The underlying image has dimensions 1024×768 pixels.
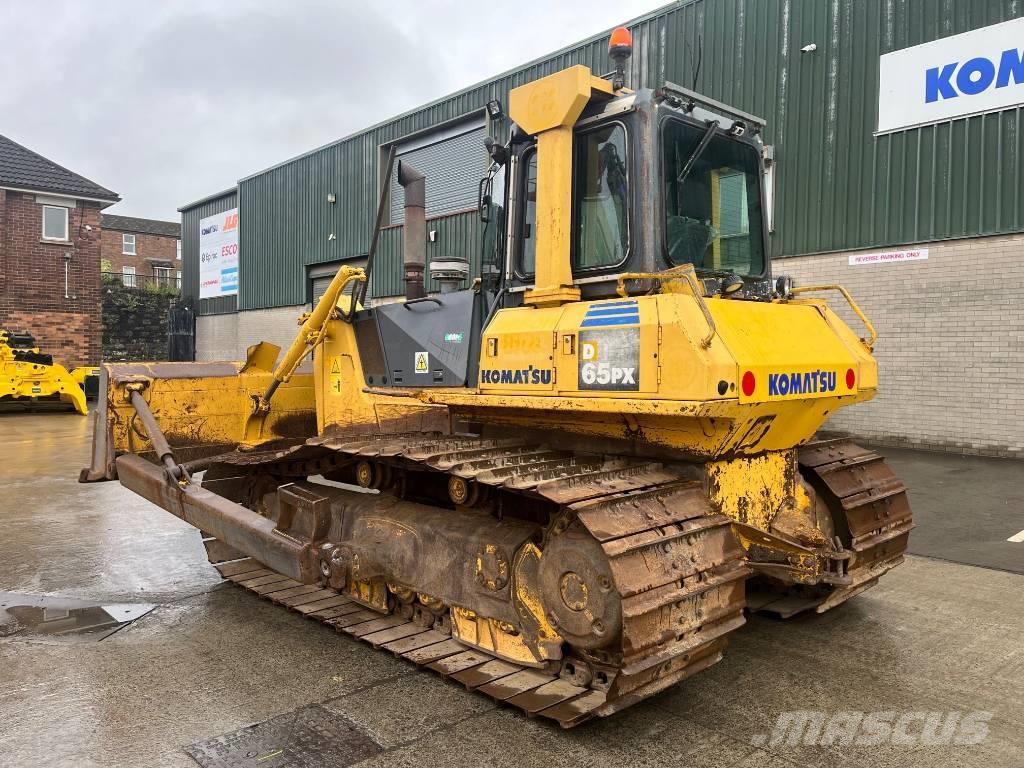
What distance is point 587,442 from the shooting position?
4172 mm

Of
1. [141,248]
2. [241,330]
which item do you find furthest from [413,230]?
[141,248]

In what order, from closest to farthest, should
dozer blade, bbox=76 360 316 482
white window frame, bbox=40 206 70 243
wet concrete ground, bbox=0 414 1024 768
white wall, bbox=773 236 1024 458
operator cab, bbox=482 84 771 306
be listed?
1. wet concrete ground, bbox=0 414 1024 768
2. operator cab, bbox=482 84 771 306
3. dozer blade, bbox=76 360 316 482
4. white wall, bbox=773 236 1024 458
5. white window frame, bbox=40 206 70 243

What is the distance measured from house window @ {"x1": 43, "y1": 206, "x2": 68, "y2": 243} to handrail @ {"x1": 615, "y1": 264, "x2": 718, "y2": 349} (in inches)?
926

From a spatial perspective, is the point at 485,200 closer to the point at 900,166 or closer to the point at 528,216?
the point at 528,216

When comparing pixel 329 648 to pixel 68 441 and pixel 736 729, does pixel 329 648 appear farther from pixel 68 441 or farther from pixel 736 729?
pixel 68 441

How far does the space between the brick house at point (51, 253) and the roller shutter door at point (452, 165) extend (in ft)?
38.2

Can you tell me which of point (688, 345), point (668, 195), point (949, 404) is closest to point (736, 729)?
point (688, 345)

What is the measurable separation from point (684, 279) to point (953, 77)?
860 cm

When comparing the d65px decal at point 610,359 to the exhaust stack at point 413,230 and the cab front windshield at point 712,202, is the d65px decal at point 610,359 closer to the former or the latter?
the cab front windshield at point 712,202

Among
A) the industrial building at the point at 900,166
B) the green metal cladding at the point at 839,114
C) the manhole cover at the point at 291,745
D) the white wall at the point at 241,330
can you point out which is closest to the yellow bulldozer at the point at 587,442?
the manhole cover at the point at 291,745

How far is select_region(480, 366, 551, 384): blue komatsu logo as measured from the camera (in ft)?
12.8

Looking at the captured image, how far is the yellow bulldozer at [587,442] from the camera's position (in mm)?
3402

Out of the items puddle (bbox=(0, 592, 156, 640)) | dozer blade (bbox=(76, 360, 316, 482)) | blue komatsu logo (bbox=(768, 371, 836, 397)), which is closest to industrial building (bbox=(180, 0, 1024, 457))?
dozer blade (bbox=(76, 360, 316, 482))

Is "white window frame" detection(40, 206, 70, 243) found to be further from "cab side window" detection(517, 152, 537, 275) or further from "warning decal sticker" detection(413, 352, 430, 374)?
"cab side window" detection(517, 152, 537, 275)
